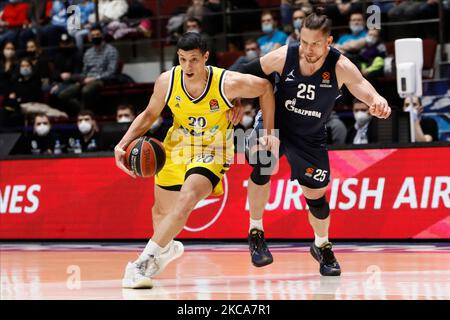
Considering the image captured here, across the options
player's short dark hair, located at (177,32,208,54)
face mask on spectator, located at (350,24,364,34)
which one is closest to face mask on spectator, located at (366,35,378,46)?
face mask on spectator, located at (350,24,364,34)

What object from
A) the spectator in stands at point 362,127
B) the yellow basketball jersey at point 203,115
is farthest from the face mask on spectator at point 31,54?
the yellow basketball jersey at point 203,115

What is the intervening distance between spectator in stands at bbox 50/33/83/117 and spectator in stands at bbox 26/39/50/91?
15 cm

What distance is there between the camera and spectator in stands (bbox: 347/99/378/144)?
11.9m

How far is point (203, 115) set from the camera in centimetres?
737

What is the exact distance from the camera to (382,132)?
11531mm

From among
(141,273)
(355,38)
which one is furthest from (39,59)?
(141,273)

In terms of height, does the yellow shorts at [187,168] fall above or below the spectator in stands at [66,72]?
below

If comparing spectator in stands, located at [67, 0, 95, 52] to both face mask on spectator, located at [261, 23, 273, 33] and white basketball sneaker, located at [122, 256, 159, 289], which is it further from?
white basketball sneaker, located at [122, 256, 159, 289]

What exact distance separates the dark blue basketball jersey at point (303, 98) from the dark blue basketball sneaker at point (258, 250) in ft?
2.79

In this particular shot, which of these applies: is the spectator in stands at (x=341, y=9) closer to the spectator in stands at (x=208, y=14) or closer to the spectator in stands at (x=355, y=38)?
the spectator in stands at (x=355, y=38)

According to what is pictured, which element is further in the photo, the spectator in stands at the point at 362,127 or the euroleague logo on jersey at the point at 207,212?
the spectator in stands at the point at 362,127

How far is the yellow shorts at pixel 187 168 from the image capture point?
7.17m
